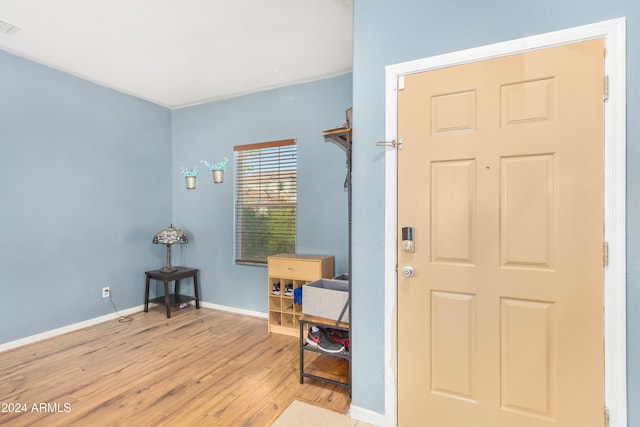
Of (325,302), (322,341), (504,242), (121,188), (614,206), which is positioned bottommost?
(322,341)

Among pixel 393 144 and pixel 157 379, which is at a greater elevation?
pixel 393 144

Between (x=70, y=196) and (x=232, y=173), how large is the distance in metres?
1.73

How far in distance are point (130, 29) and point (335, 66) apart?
6.08ft

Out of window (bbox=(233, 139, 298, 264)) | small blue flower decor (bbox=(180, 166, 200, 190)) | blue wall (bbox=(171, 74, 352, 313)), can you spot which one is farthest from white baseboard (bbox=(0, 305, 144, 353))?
small blue flower decor (bbox=(180, 166, 200, 190))

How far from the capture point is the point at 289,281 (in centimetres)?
346

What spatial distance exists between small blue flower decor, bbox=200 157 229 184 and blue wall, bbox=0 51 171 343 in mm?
869

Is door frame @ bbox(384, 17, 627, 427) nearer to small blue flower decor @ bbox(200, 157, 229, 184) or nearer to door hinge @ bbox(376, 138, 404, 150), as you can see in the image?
door hinge @ bbox(376, 138, 404, 150)

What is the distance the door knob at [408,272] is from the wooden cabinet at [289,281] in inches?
54.6

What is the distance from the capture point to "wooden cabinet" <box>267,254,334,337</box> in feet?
10.3

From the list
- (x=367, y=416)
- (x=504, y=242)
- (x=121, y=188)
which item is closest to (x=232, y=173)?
(x=121, y=188)

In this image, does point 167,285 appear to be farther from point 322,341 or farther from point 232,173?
point 322,341

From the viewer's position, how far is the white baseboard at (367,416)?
6.12 ft

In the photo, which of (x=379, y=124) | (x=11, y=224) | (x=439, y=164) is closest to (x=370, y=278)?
(x=439, y=164)

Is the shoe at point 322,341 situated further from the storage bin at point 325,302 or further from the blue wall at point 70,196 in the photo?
the blue wall at point 70,196
